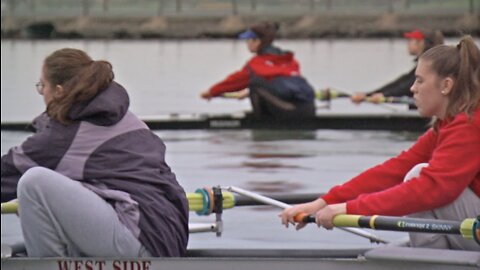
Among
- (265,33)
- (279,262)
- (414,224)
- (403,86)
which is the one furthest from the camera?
(265,33)

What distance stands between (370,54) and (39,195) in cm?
5253

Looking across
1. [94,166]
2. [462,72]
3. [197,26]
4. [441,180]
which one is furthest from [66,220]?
[197,26]

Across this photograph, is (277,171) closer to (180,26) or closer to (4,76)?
(4,76)

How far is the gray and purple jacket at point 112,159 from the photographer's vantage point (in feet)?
22.1

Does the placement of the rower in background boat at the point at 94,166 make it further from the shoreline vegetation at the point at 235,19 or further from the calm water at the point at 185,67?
the shoreline vegetation at the point at 235,19

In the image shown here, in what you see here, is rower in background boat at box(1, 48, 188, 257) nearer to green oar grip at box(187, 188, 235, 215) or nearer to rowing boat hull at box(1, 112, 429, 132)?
green oar grip at box(187, 188, 235, 215)

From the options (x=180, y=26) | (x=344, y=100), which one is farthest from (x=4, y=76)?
(x=180, y=26)

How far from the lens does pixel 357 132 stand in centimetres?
1877

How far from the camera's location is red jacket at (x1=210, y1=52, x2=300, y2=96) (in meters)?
18.5

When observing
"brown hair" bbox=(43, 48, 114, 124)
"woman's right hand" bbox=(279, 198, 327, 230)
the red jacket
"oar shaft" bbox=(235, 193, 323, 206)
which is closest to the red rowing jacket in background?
"woman's right hand" bbox=(279, 198, 327, 230)

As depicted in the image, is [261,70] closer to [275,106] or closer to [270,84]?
[270,84]

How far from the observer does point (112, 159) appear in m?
6.76

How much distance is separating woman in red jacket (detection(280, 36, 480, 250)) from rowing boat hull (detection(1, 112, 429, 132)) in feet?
37.8

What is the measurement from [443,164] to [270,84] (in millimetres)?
11987
